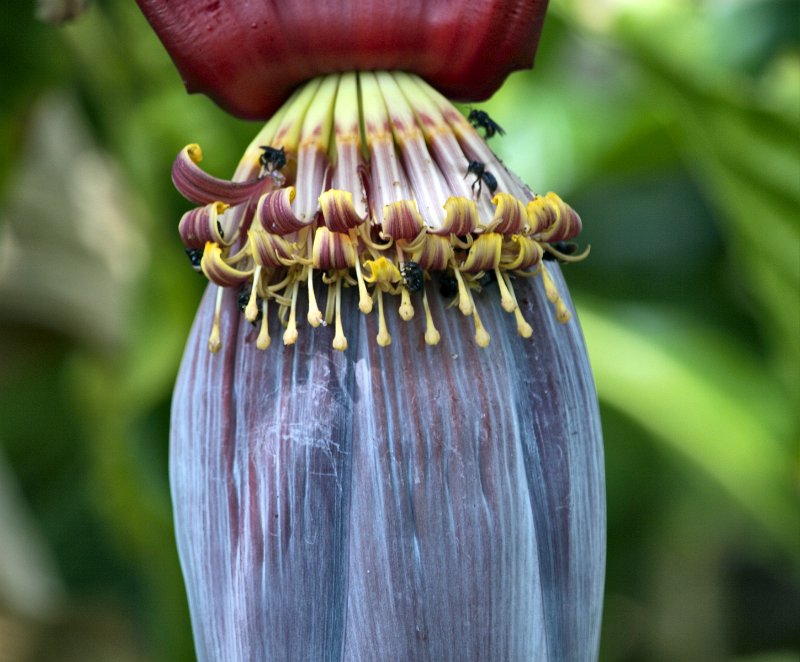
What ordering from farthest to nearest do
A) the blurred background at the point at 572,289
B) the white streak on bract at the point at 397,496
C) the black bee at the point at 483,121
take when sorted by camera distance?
1. the blurred background at the point at 572,289
2. the black bee at the point at 483,121
3. the white streak on bract at the point at 397,496

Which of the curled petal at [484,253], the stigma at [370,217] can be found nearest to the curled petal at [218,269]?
the stigma at [370,217]

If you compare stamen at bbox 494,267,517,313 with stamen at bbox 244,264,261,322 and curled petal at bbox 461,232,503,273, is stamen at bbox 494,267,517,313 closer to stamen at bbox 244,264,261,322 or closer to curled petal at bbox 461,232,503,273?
curled petal at bbox 461,232,503,273

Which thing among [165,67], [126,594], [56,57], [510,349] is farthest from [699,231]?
[510,349]

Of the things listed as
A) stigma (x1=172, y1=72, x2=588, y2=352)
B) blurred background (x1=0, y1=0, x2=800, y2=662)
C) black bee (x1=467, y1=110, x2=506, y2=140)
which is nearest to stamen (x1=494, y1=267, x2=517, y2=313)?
stigma (x1=172, y1=72, x2=588, y2=352)

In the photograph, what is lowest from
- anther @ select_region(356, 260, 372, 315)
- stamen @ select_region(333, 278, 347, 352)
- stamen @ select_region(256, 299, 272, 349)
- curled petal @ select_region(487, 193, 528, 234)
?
stamen @ select_region(256, 299, 272, 349)

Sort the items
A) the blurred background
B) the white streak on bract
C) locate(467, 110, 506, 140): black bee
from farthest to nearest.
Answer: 1. the blurred background
2. locate(467, 110, 506, 140): black bee
3. the white streak on bract

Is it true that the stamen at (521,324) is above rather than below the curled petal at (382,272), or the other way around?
below

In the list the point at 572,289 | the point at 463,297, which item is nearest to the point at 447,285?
the point at 463,297

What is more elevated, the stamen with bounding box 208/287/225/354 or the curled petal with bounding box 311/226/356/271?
the curled petal with bounding box 311/226/356/271

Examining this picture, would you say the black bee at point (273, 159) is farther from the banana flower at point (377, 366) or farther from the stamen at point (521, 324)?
the stamen at point (521, 324)
